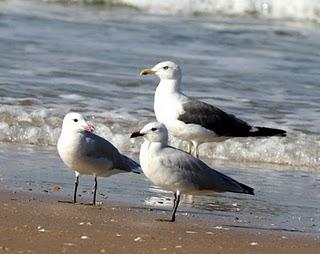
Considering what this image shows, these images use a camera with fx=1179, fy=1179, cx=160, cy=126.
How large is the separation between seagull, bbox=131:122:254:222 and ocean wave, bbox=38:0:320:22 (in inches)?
574

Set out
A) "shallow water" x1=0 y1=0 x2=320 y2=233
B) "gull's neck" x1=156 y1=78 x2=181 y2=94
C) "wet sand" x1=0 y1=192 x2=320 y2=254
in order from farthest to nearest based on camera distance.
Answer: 1. "gull's neck" x1=156 y1=78 x2=181 y2=94
2. "shallow water" x1=0 y1=0 x2=320 y2=233
3. "wet sand" x1=0 y1=192 x2=320 y2=254

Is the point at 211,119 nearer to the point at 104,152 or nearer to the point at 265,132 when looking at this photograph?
the point at 265,132

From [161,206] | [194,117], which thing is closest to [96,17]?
[194,117]

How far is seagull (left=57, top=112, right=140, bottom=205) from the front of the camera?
7684 millimetres

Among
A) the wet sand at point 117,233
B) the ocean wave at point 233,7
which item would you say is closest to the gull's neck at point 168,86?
the wet sand at point 117,233

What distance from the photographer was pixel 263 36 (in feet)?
62.6

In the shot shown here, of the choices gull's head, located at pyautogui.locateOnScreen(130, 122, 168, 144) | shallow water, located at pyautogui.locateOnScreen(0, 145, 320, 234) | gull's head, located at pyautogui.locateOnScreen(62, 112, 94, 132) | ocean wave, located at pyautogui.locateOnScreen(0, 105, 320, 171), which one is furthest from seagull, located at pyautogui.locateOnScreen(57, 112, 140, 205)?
ocean wave, located at pyautogui.locateOnScreen(0, 105, 320, 171)

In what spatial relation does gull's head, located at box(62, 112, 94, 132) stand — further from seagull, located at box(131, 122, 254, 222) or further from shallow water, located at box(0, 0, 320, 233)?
shallow water, located at box(0, 0, 320, 233)

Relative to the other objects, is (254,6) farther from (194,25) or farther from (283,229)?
(283,229)

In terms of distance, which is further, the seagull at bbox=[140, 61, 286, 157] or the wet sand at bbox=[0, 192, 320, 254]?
the seagull at bbox=[140, 61, 286, 157]

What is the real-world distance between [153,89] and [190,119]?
10.8 feet

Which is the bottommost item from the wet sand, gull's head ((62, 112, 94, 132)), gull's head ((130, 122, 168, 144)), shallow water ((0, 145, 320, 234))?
shallow water ((0, 145, 320, 234))

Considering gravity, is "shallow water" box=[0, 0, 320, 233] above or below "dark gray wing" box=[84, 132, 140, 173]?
below

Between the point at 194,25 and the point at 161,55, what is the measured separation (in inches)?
168
